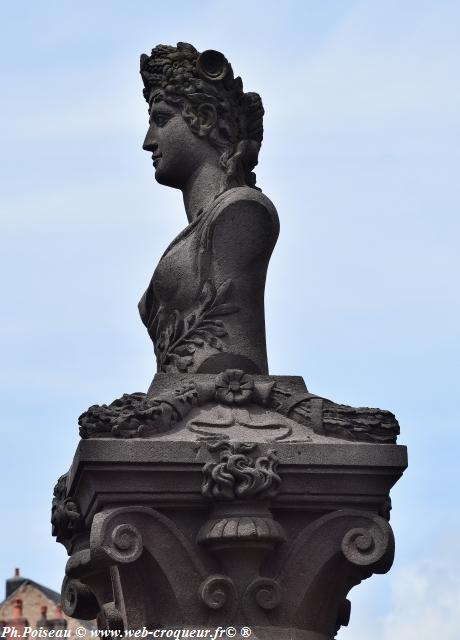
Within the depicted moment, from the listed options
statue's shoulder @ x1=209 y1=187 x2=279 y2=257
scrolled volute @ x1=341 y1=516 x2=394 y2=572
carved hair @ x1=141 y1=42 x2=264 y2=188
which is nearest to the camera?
scrolled volute @ x1=341 y1=516 x2=394 y2=572

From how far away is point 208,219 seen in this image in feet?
37.3

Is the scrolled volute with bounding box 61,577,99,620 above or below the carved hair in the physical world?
below

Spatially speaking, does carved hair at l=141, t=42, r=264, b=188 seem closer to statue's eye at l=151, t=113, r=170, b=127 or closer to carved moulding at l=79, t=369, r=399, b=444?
statue's eye at l=151, t=113, r=170, b=127

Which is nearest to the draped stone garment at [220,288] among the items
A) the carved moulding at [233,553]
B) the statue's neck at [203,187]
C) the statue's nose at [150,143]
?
the statue's neck at [203,187]

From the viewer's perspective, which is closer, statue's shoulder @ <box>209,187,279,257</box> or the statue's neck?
statue's shoulder @ <box>209,187,279,257</box>

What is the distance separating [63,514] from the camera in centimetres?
1102

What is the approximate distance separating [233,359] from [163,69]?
203cm

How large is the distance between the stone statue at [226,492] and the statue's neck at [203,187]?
0.46 m

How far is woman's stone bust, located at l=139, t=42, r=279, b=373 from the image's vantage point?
11.2 meters

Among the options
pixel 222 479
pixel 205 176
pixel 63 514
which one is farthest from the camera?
pixel 205 176

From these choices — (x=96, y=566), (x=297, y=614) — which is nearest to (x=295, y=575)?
(x=297, y=614)

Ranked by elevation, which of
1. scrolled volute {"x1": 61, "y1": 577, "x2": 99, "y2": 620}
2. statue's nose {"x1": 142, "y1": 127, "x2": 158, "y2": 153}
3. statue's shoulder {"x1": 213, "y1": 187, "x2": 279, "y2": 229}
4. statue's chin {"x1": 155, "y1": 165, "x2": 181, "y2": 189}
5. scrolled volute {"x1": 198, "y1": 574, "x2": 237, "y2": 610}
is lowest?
scrolled volute {"x1": 198, "y1": 574, "x2": 237, "y2": 610}

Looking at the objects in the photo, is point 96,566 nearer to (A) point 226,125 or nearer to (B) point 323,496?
(B) point 323,496

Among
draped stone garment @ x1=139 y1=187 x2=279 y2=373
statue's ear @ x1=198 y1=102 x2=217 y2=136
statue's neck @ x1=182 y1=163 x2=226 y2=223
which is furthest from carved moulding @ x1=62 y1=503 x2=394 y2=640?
statue's ear @ x1=198 y1=102 x2=217 y2=136
